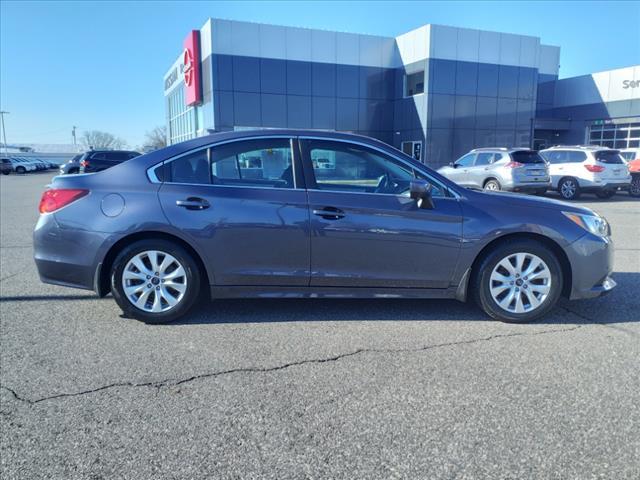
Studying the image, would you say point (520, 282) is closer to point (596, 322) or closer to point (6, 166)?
point (596, 322)

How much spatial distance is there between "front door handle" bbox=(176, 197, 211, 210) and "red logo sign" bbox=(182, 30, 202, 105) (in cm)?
2892

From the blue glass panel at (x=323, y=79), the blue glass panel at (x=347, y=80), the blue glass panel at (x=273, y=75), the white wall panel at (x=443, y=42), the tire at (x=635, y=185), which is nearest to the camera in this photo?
the tire at (x=635, y=185)

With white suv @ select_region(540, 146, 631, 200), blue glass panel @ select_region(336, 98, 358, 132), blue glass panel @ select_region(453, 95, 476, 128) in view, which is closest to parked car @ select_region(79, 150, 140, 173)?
blue glass panel @ select_region(336, 98, 358, 132)

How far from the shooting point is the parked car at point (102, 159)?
2631 centimetres

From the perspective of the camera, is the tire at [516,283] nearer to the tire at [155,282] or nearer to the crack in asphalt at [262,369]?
the crack in asphalt at [262,369]

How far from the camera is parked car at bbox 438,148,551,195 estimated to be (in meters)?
15.7

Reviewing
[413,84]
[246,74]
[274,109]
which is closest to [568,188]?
[413,84]

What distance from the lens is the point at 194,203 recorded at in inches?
166

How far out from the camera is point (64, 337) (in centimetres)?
407

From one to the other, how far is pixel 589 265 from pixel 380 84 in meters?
29.3

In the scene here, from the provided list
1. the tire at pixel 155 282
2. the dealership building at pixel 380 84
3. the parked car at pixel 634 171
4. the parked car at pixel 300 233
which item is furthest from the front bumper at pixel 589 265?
the dealership building at pixel 380 84

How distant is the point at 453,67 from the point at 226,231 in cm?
2867

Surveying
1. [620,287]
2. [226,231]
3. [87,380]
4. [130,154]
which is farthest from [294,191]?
[130,154]

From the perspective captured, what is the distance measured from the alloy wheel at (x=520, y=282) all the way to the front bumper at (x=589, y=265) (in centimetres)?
25
